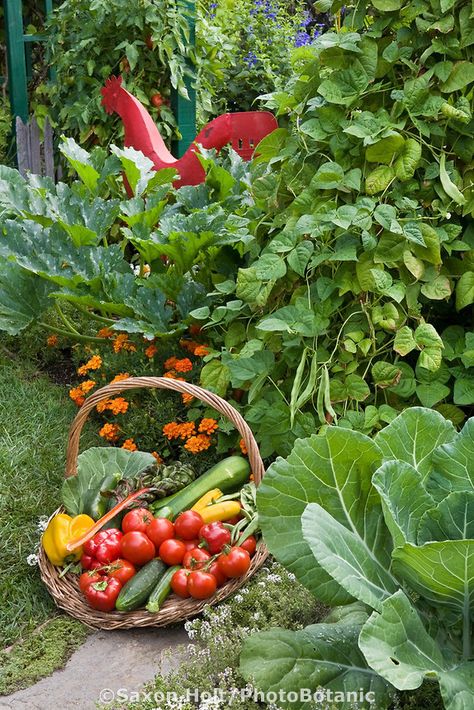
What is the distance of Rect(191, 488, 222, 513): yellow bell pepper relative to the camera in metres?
2.85

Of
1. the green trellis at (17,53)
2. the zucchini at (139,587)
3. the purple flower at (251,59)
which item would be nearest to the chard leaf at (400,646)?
the zucchini at (139,587)

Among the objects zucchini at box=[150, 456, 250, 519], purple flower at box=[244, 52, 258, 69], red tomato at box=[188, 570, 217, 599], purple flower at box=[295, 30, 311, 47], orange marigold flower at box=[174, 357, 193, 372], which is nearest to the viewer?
red tomato at box=[188, 570, 217, 599]

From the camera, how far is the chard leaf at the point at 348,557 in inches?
69.1

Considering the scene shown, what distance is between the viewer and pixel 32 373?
413cm

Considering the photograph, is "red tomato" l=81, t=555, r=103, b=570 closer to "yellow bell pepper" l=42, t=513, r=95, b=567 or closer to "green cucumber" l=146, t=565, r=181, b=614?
"yellow bell pepper" l=42, t=513, r=95, b=567

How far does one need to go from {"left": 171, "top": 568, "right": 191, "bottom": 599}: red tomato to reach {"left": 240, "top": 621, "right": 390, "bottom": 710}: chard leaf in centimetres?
48

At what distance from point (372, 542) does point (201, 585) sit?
2.22 feet

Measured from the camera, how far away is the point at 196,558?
8.58 ft

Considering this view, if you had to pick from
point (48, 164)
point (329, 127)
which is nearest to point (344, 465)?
point (329, 127)

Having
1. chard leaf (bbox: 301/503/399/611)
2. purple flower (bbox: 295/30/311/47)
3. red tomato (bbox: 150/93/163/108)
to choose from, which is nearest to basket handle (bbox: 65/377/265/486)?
chard leaf (bbox: 301/503/399/611)

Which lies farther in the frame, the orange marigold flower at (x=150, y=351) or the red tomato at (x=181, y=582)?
the orange marigold flower at (x=150, y=351)

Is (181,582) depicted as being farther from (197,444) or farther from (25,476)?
(25,476)

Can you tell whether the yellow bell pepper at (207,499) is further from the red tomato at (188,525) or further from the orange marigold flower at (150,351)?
the orange marigold flower at (150,351)

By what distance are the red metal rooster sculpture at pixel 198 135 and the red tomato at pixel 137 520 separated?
201 cm
